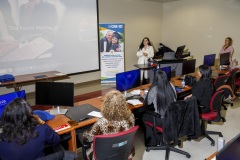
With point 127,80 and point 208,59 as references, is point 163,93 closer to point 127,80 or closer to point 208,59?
point 127,80

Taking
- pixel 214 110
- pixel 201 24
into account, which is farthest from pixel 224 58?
pixel 214 110

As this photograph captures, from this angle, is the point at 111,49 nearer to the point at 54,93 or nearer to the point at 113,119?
the point at 54,93

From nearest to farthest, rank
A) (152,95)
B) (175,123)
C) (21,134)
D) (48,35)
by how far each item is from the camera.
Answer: (21,134)
(175,123)
(152,95)
(48,35)

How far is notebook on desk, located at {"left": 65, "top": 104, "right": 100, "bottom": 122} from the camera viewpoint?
249 centimetres

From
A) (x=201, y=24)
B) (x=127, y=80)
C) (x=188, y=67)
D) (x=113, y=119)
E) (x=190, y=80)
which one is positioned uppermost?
(x=201, y=24)

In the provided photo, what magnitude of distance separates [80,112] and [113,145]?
1090 mm

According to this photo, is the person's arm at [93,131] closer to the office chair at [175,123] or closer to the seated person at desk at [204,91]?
the office chair at [175,123]

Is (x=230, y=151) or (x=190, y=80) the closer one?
(x=230, y=151)

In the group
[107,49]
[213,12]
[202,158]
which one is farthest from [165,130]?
[213,12]

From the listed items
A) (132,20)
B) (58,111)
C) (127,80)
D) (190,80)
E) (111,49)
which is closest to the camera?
(58,111)

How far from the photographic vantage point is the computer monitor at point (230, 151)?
0.94m

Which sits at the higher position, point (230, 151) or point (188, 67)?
point (188, 67)

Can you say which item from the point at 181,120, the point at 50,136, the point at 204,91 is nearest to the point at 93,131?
the point at 50,136

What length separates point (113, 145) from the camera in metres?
1.68
